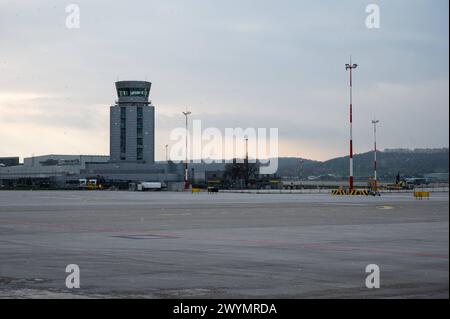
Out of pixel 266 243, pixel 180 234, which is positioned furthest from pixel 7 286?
pixel 180 234

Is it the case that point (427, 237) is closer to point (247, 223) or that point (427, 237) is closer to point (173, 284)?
point (247, 223)

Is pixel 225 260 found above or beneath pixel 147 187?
beneath

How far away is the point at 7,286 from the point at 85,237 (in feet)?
45.0

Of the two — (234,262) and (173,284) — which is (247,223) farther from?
(173,284)

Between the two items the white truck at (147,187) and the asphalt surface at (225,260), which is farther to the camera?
the white truck at (147,187)

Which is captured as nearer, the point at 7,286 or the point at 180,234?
the point at 7,286

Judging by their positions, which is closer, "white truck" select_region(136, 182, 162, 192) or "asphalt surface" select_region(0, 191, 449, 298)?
"asphalt surface" select_region(0, 191, 449, 298)

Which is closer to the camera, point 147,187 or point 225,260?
point 225,260
